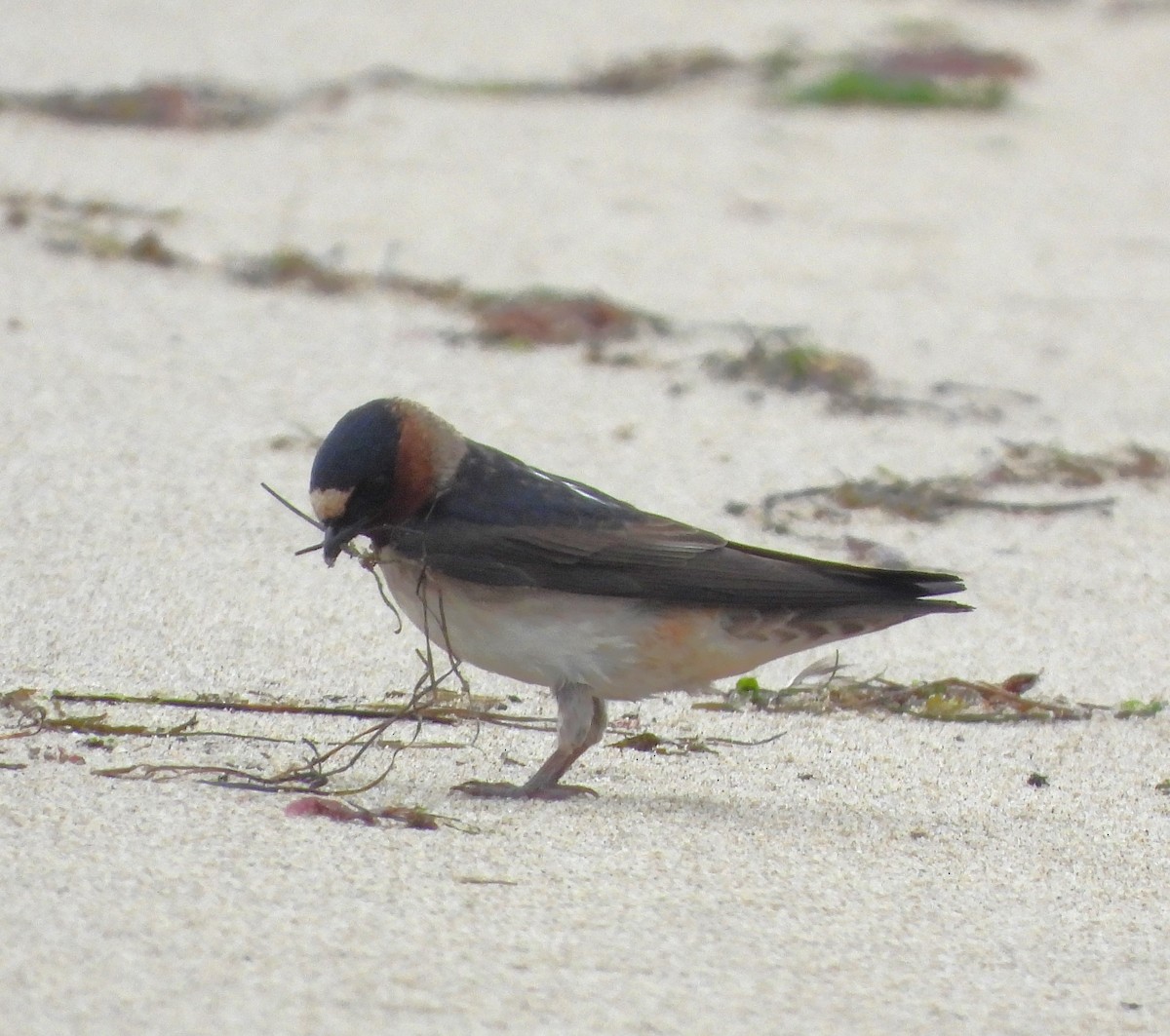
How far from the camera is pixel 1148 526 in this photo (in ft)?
21.5

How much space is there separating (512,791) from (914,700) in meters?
1.20

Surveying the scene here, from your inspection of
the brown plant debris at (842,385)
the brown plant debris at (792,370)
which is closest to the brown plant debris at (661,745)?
the brown plant debris at (842,385)

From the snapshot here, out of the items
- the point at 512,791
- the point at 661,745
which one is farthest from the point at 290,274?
the point at 512,791

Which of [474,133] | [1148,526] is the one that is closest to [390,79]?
[474,133]

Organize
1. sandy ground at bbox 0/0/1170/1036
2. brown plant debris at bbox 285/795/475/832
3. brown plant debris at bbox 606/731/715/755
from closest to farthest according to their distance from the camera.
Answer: sandy ground at bbox 0/0/1170/1036
brown plant debris at bbox 285/795/475/832
brown plant debris at bbox 606/731/715/755

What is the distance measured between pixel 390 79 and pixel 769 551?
24.1ft

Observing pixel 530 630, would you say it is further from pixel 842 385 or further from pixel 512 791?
pixel 842 385

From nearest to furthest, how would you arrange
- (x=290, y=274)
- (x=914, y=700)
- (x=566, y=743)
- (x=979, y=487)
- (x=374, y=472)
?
(x=566, y=743)
(x=374, y=472)
(x=914, y=700)
(x=979, y=487)
(x=290, y=274)

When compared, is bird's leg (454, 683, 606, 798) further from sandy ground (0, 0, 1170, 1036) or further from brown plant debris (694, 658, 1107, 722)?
brown plant debris (694, 658, 1107, 722)

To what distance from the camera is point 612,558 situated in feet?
15.2

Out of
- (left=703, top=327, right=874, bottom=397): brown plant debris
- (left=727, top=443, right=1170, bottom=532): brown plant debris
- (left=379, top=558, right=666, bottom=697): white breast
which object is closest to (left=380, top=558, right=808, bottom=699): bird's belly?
(left=379, top=558, right=666, bottom=697): white breast

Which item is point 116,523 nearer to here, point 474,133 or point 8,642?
point 8,642

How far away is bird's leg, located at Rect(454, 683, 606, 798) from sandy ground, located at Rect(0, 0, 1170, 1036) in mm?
114

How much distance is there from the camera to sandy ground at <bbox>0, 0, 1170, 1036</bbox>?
3396 mm
